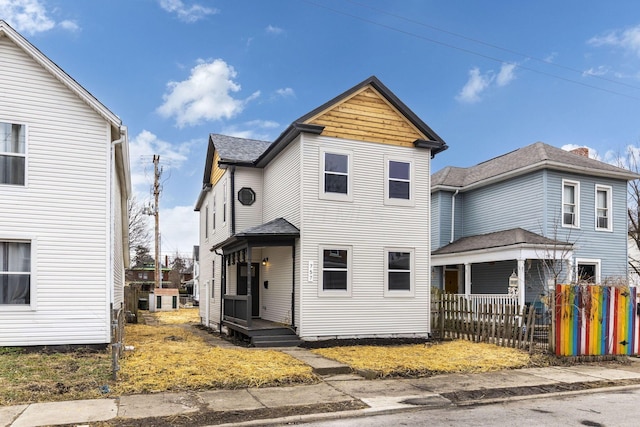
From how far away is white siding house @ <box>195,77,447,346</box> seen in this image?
14078mm

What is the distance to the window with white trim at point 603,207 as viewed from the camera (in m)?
20.0

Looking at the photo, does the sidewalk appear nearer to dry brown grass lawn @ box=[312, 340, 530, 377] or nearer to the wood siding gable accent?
dry brown grass lawn @ box=[312, 340, 530, 377]

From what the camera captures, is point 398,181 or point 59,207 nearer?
point 59,207

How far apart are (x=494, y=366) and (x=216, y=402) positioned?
248 inches

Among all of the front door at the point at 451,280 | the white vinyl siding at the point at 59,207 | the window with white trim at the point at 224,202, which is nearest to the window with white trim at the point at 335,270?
the white vinyl siding at the point at 59,207

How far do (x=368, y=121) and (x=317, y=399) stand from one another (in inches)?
367

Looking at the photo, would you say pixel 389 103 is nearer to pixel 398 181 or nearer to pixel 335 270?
pixel 398 181

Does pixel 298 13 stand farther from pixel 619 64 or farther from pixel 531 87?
pixel 619 64

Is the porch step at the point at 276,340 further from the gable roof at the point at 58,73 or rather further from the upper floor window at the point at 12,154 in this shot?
the upper floor window at the point at 12,154

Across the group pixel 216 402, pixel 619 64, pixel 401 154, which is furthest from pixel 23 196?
pixel 619 64

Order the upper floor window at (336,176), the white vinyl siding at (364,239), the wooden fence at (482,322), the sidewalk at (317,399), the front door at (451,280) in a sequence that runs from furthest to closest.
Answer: the front door at (451,280)
the upper floor window at (336,176)
the white vinyl siding at (364,239)
the wooden fence at (482,322)
the sidewalk at (317,399)

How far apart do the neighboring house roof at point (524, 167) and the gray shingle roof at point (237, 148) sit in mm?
8263

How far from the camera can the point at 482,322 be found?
14492 millimetres

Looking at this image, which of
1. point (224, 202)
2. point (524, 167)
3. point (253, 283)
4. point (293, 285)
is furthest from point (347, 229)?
point (524, 167)
